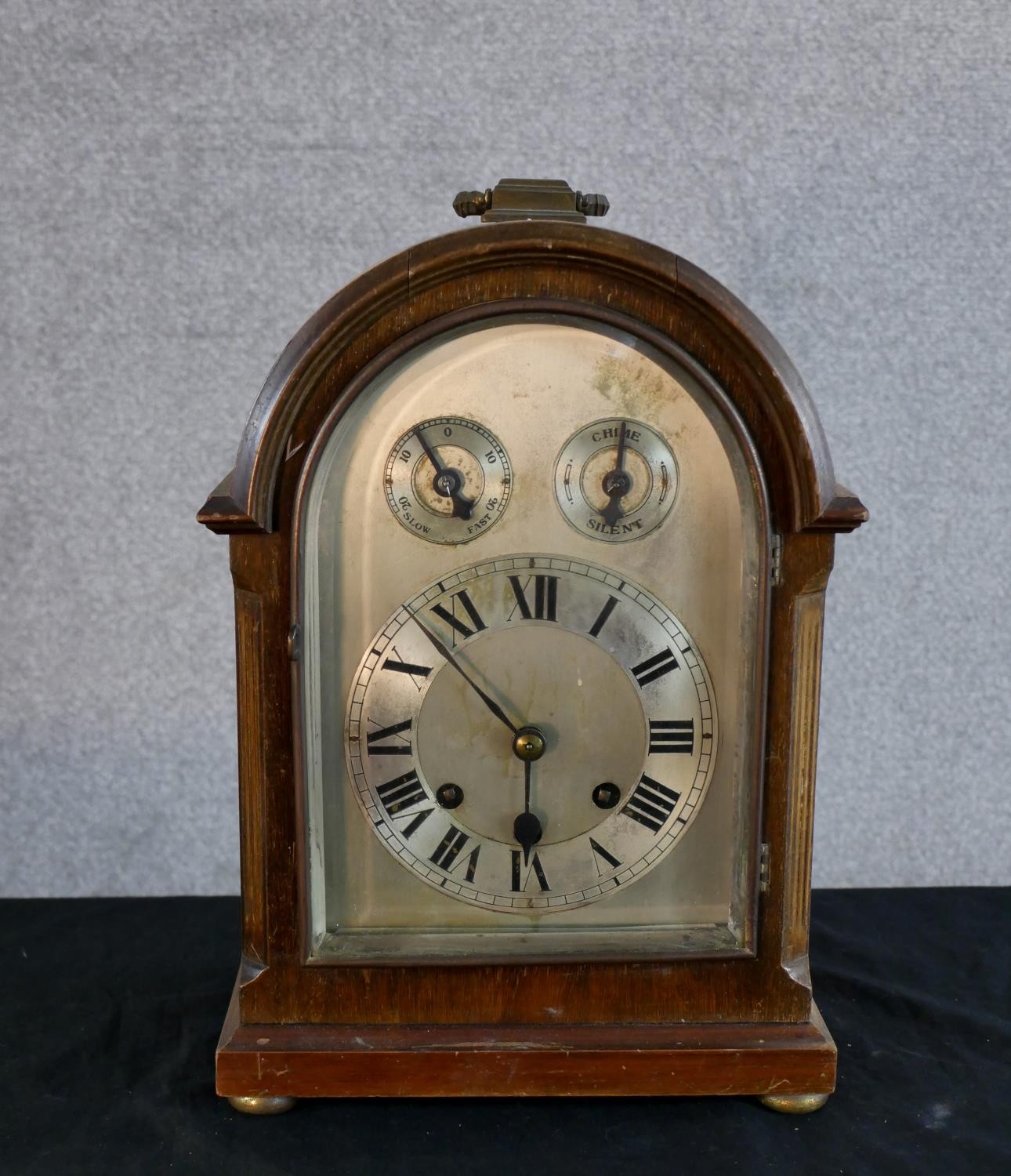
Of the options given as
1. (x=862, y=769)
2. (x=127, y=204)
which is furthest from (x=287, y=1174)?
(x=127, y=204)

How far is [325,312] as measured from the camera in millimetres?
967

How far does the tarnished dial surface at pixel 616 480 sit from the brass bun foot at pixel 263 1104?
520 millimetres

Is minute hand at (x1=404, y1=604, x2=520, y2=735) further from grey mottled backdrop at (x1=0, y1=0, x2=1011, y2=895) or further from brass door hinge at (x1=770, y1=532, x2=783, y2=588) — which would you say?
grey mottled backdrop at (x1=0, y1=0, x2=1011, y2=895)

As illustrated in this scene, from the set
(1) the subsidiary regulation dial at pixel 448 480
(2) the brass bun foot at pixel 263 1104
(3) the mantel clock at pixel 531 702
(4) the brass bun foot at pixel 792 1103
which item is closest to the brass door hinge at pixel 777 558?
(3) the mantel clock at pixel 531 702

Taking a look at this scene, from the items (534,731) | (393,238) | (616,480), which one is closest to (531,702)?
(534,731)

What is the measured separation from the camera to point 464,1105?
1043mm

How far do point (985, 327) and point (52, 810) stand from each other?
4.33ft

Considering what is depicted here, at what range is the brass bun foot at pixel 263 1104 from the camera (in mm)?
1025

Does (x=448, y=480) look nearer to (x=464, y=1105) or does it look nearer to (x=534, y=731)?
(x=534, y=731)

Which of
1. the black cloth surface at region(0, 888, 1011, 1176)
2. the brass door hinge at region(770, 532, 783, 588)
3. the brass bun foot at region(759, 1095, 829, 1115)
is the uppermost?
the brass door hinge at region(770, 532, 783, 588)

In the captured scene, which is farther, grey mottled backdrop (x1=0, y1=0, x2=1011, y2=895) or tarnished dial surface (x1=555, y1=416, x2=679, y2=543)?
grey mottled backdrop (x1=0, y1=0, x2=1011, y2=895)

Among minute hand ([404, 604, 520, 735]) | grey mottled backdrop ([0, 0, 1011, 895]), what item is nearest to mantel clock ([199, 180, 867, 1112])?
minute hand ([404, 604, 520, 735])

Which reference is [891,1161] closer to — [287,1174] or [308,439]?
[287,1174]

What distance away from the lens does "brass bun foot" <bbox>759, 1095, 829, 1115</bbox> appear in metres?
1.03
